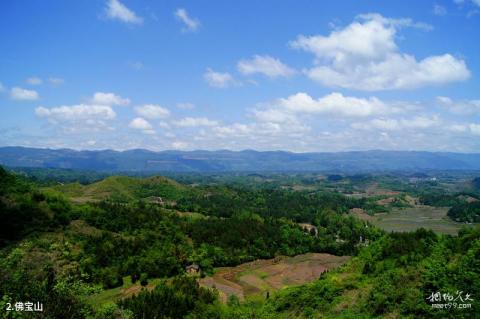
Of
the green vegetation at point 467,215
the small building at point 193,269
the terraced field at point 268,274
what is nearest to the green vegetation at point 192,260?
the small building at point 193,269

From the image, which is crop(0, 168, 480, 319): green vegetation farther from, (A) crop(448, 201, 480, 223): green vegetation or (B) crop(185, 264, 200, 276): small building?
(A) crop(448, 201, 480, 223): green vegetation

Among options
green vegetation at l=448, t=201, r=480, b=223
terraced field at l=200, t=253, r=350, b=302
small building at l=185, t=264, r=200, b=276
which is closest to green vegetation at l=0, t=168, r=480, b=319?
small building at l=185, t=264, r=200, b=276

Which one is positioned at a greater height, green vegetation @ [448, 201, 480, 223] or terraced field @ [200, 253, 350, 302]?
green vegetation @ [448, 201, 480, 223]

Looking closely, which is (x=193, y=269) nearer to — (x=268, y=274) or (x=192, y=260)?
(x=192, y=260)

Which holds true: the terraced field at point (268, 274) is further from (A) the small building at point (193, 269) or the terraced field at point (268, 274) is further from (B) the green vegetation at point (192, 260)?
(A) the small building at point (193, 269)

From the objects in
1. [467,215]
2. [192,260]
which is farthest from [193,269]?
[467,215]

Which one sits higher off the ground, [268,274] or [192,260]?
[192,260]
